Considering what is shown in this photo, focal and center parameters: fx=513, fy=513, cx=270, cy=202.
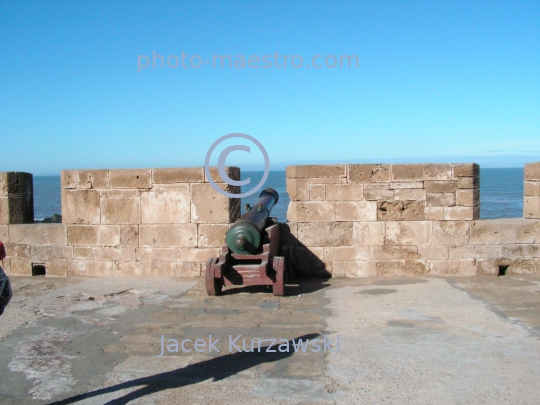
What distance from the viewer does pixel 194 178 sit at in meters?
6.86

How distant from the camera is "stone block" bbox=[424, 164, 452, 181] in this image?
6.68m

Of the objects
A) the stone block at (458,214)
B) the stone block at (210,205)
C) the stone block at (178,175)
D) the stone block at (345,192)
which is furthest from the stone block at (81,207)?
the stone block at (458,214)

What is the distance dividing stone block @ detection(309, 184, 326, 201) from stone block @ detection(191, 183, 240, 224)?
101 cm

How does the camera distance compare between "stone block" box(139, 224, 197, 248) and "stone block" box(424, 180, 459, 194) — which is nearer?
"stone block" box(424, 180, 459, 194)

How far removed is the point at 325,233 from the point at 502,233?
2297 mm

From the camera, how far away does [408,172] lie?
6.71 meters

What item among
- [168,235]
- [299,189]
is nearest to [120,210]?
[168,235]

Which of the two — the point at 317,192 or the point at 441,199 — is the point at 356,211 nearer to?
the point at 317,192

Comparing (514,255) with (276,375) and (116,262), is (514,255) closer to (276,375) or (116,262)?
(276,375)

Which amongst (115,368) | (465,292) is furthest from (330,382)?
(465,292)

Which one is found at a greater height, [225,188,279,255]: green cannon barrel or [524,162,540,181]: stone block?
[524,162,540,181]: stone block

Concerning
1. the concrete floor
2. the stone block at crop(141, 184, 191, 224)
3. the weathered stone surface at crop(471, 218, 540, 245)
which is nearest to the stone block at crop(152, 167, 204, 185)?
the stone block at crop(141, 184, 191, 224)

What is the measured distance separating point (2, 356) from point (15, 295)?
7.56ft

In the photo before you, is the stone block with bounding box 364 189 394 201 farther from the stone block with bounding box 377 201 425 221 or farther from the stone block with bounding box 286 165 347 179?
the stone block with bounding box 286 165 347 179
